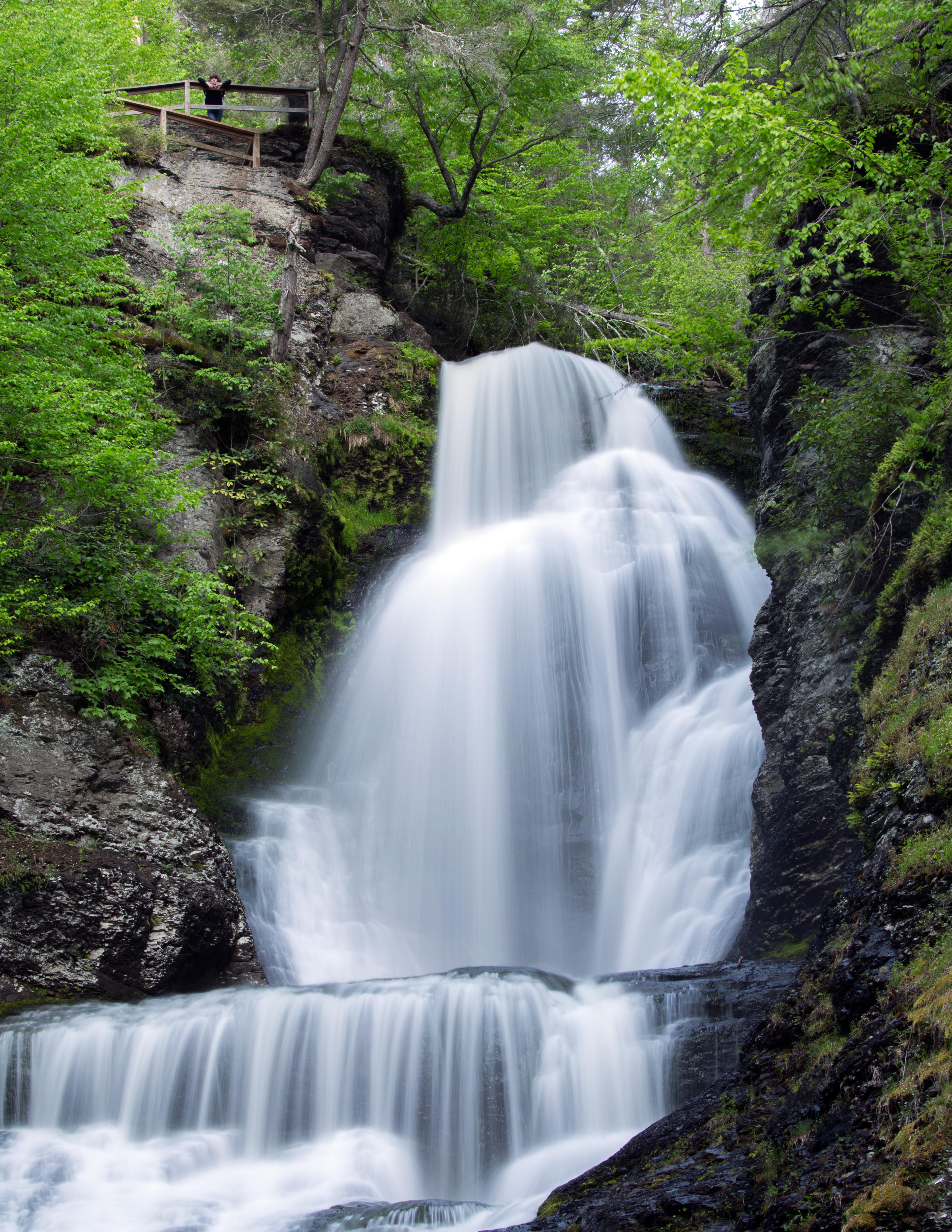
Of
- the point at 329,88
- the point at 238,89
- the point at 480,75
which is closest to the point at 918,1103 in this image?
the point at 480,75

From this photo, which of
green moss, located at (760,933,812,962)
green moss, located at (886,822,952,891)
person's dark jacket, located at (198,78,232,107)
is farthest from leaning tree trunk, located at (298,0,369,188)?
green moss, located at (886,822,952,891)

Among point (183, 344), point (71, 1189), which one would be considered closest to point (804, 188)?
point (183, 344)

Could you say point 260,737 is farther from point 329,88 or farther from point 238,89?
point 238,89

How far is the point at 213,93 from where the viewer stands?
18.8 metres

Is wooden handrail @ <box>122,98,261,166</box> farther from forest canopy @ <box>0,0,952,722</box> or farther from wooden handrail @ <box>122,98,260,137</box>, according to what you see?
forest canopy @ <box>0,0,952,722</box>

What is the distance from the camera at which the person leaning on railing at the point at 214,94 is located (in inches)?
733

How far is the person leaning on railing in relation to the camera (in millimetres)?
18625

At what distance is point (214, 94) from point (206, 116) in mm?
505

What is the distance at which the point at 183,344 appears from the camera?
509 inches

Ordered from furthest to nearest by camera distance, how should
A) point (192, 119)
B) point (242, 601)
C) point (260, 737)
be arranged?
point (192, 119), point (242, 601), point (260, 737)

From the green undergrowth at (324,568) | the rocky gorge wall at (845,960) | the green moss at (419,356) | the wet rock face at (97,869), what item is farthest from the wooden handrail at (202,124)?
the rocky gorge wall at (845,960)

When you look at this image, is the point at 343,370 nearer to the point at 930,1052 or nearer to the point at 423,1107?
the point at 423,1107

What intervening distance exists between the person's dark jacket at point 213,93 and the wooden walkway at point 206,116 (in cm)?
8

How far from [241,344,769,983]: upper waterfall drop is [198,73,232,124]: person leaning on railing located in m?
10.3
